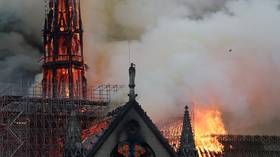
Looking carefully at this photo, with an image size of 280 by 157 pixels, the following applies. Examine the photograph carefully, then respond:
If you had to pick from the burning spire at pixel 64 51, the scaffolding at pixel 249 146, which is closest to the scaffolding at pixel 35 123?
the scaffolding at pixel 249 146

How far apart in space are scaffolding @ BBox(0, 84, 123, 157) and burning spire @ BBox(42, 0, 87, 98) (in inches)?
1422

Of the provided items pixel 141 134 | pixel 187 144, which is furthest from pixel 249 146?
pixel 141 134

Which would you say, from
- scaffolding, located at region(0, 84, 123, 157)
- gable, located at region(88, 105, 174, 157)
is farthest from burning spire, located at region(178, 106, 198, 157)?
scaffolding, located at region(0, 84, 123, 157)

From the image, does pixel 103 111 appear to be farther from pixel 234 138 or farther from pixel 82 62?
pixel 82 62

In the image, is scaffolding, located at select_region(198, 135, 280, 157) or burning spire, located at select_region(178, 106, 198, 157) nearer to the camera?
burning spire, located at select_region(178, 106, 198, 157)

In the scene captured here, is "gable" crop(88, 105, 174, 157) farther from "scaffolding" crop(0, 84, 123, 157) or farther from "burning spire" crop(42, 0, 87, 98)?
"burning spire" crop(42, 0, 87, 98)

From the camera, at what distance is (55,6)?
527ft

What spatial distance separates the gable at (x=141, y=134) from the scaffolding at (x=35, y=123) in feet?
102

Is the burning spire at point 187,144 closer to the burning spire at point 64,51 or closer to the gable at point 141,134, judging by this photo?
the gable at point 141,134

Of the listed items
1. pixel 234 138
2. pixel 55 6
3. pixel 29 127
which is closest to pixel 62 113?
pixel 29 127

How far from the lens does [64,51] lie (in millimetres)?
155250

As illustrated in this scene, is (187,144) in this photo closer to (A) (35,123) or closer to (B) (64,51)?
(A) (35,123)

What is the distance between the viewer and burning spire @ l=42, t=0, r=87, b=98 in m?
150

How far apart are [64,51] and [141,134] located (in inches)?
3300
